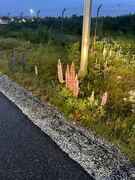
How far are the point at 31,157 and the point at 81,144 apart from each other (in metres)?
0.85

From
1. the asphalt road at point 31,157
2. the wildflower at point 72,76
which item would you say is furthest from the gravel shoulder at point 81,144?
the wildflower at point 72,76

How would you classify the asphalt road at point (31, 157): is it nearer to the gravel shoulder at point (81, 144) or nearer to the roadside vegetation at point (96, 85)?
the gravel shoulder at point (81, 144)

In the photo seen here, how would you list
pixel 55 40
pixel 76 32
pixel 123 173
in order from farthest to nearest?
pixel 76 32 < pixel 55 40 < pixel 123 173

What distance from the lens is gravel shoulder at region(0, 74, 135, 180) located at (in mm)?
4730

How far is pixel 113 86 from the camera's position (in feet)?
28.9

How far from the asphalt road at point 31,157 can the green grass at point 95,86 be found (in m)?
0.90

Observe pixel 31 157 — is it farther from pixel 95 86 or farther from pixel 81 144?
pixel 95 86

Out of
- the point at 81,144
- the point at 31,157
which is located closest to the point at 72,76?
the point at 81,144

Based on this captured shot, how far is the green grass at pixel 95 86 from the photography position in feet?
20.4

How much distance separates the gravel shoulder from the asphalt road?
0.13m

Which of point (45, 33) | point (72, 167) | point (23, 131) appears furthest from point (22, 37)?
point (72, 167)

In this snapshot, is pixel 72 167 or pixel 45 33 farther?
pixel 45 33

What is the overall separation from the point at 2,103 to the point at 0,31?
1901cm

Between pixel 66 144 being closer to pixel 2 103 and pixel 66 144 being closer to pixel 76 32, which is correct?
pixel 2 103
